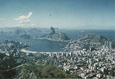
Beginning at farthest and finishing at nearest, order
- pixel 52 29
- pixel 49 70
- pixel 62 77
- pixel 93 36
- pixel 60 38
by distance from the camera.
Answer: pixel 52 29 → pixel 60 38 → pixel 93 36 → pixel 49 70 → pixel 62 77

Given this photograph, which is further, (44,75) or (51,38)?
(51,38)

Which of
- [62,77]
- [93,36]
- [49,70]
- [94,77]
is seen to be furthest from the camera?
Answer: [93,36]

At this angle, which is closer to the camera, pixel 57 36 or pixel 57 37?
pixel 57 37

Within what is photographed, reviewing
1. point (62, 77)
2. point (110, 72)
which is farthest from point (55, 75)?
point (110, 72)

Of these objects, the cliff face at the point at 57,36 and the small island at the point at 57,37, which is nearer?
the small island at the point at 57,37

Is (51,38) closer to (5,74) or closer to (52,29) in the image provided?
(52,29)

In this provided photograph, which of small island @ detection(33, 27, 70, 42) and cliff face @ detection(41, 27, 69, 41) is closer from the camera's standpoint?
small island @ detection(33, 27, 70, 42)

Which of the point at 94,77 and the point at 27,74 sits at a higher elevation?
the point at 27,74

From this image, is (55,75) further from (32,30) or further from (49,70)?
(32,30)

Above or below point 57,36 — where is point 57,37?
below
